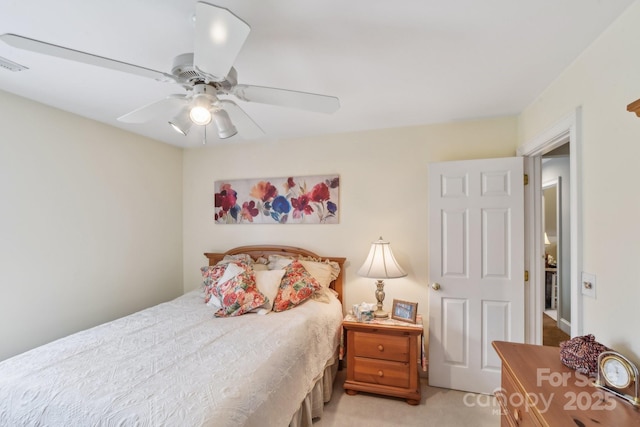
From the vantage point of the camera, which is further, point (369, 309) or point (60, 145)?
point (369, 309)

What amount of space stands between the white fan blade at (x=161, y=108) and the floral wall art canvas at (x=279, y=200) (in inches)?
64.3

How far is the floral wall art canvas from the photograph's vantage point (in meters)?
3.06

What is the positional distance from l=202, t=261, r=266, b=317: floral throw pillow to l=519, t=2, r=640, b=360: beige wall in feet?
6.90

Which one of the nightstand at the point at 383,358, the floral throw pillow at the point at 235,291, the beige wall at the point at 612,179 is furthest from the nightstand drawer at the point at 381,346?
the beige wall at the point at 612,179

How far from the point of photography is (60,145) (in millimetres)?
2395

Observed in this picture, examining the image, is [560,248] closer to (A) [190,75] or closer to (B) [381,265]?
(B) [381,265]

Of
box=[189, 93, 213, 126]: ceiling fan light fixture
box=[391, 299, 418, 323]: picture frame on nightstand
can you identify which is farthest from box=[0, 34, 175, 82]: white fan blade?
box=[391, 299, 418, 323]: picture frame on nightstand

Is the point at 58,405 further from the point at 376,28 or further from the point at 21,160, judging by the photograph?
the point at 376,28

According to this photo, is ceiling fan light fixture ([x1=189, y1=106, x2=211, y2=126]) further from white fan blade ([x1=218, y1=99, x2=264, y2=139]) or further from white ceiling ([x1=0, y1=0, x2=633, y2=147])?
white ceiling ([x1=0, y1=0, x2=633, y2=147])

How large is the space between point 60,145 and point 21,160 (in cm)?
30

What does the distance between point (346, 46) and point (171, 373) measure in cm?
185

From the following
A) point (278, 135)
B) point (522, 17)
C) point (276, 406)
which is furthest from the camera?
point (278, 135)

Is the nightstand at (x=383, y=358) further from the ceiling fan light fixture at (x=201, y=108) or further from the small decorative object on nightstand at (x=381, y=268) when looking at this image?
the ceiling fan light fixture at (x=201, y=108)

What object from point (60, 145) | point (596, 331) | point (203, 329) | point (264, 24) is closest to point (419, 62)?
point (264, 24)
